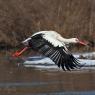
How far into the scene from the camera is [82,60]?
68.9 ft

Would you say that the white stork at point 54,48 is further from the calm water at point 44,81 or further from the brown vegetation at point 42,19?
the brown vegetation at point 42,19

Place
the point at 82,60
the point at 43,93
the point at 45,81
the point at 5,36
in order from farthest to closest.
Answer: the point at 5,36, the point at 82,60, the point at 45,81, the point at 43,93

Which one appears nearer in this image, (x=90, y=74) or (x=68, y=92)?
(x=68, y=92)

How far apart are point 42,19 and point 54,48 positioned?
10.6 meters

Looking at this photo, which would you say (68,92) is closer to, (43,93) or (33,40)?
(43,93)

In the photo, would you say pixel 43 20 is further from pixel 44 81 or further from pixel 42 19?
pixel 44 81

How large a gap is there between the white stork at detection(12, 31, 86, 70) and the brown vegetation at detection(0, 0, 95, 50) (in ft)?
32.3

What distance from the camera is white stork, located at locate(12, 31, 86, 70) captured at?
1398 centimetres

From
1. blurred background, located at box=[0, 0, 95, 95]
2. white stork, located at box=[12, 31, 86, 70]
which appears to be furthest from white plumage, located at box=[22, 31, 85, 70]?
blurred background, located at box=[0, 0, 95, 95]

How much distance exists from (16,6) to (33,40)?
33.7 feet

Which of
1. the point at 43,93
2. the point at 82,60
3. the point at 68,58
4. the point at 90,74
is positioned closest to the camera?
the point at 68,58

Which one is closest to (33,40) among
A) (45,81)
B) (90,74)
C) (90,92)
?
(90,92)

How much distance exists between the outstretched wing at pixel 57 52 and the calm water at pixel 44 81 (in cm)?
135

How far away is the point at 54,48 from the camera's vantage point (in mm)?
14094
